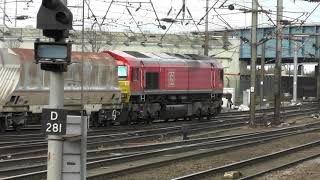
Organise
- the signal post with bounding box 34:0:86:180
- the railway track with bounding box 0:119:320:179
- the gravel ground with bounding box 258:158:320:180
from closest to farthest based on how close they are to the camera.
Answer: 1. the signal post with bounding box 34:0:86:180
2. the railway track with bounding box 0:119:320:179
3. the gravel ground with bounding box 258:158:320:180

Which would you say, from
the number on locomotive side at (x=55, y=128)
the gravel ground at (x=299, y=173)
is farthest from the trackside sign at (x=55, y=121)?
the gravel ground at (x=299, y=173)

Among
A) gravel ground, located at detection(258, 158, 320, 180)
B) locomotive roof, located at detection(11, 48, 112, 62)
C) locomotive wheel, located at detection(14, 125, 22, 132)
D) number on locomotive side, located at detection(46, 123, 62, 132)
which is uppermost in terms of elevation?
locomotive roof, located at detection(11, 48, 112, 62)

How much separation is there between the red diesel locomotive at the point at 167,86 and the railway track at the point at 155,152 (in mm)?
7343

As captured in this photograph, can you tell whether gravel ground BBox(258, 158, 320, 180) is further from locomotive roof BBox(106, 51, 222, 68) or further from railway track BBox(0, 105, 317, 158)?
locomotive roof BBox(106, 51, 222, 68)

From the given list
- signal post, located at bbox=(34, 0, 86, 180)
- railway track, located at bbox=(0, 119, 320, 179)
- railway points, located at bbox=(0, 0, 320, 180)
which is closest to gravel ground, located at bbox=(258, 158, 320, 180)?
railway points, located at bbox=(0, 0, 320, 180)

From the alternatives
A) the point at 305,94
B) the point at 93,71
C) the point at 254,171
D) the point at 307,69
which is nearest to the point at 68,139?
the point at 254,171

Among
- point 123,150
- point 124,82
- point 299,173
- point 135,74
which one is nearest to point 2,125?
point 123,150

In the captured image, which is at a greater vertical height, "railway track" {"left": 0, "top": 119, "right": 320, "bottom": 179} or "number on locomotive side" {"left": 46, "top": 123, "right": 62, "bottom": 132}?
"number on locomotive side" {"left": 46, "top": 123, "right": 62, "bottom": 132}

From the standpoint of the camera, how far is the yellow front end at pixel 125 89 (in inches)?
1234

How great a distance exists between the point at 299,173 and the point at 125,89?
Answer: 16779 mm

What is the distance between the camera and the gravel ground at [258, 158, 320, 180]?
49.0ft

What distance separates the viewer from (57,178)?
23.9 ft

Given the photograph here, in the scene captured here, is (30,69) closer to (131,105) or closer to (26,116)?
(26,116)

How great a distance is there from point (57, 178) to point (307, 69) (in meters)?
147
